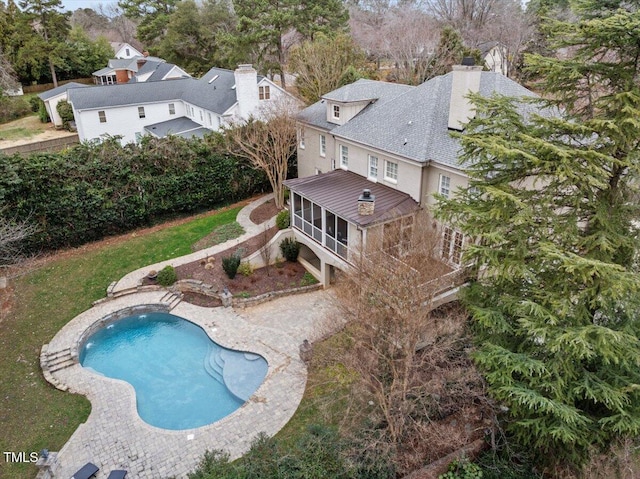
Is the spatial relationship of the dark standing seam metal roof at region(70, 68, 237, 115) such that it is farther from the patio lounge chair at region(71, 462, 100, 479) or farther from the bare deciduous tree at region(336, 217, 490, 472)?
the patio lounge chair at region(71, 462, 100, 479)

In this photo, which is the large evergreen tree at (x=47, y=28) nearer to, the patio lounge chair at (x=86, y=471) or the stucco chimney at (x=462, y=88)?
the stucco chimney at (x=462, y=88)

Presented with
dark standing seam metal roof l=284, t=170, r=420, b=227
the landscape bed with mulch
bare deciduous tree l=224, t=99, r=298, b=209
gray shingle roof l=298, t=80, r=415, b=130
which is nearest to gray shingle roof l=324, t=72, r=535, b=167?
gray shingle roof l=298, t=80, r=415, b=130

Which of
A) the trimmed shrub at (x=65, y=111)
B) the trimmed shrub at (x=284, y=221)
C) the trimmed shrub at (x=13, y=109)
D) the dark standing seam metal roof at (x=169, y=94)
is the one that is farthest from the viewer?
the trimmed shrub at (x=13, y=109)

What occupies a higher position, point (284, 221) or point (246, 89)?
point (246, 89)

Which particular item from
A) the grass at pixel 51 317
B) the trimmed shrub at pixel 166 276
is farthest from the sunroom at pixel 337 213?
the grass at pixel 51 317

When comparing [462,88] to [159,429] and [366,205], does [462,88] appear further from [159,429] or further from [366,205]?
[159,429]

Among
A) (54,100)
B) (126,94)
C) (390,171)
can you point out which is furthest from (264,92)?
(54,100)

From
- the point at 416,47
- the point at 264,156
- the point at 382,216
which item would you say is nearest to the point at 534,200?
the point at 382,216
